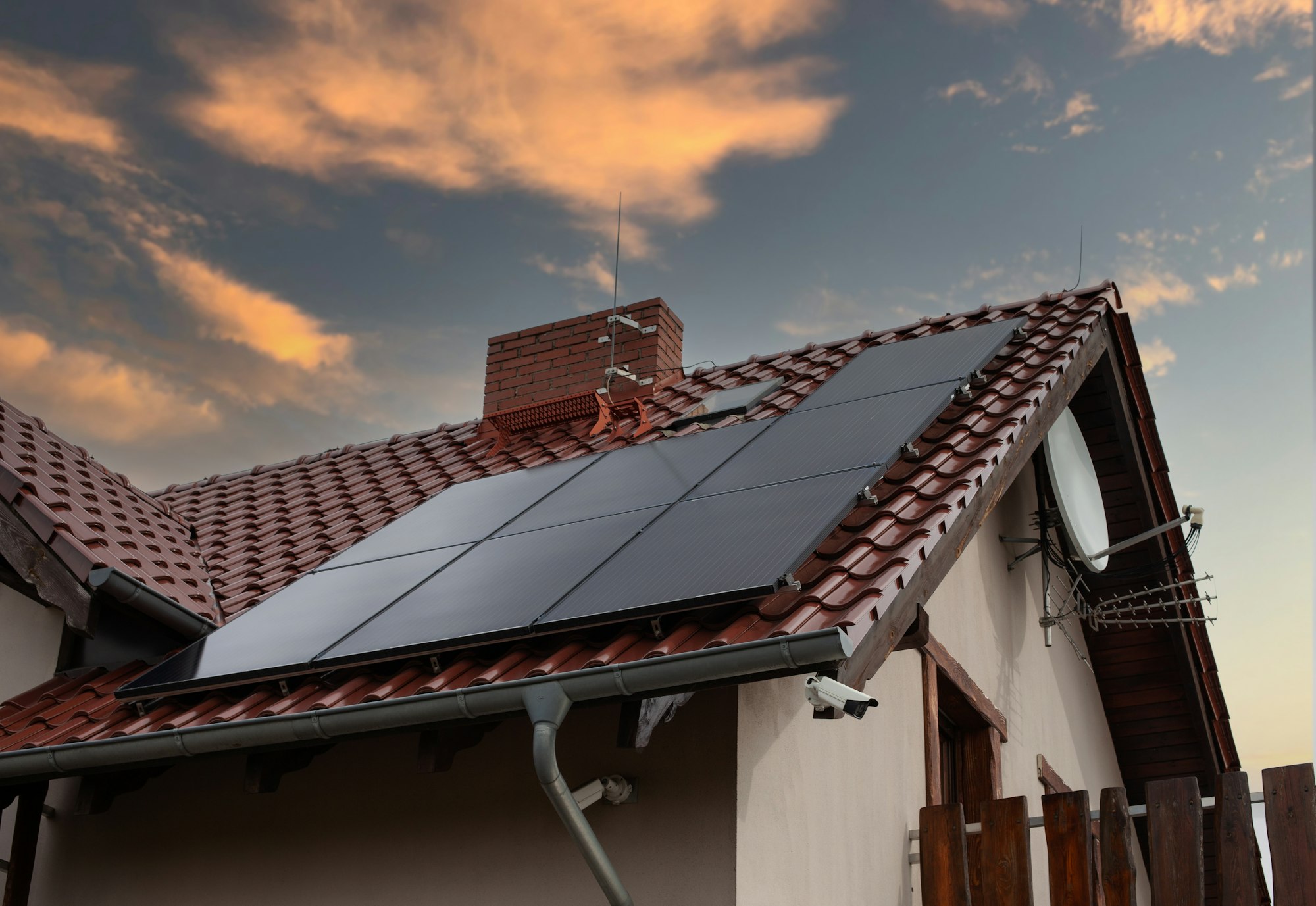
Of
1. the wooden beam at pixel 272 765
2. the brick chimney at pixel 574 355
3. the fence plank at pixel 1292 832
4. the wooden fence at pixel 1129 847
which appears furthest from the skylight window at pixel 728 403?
the fence plank at pixel 1292 832

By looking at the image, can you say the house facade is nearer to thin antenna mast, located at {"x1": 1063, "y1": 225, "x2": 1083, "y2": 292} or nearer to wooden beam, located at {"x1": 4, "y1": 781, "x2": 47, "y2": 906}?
wooden beam, located at {"x1": 4, "y1": 781, "x2": 47, "y2": 906}

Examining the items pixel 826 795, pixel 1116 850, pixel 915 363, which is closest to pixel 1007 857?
pixel 1116 850

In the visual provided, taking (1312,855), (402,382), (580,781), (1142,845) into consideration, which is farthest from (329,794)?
(402,382)

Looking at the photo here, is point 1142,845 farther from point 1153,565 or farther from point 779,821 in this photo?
point 779,821

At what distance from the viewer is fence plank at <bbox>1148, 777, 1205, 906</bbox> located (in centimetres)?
542

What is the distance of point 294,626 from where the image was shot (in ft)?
21.0

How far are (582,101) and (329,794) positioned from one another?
336 inches

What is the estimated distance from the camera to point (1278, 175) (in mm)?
14555

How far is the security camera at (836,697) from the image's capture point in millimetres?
4496

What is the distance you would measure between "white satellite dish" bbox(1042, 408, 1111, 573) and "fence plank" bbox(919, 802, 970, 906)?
2.60 meters

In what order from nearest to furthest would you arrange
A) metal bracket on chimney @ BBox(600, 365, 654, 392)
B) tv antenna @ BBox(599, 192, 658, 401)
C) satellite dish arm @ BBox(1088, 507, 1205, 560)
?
1. satellite dish arm @ BBox(1088, 507, 1205, 560)
2. metal bracket on chimney @ BBox(600, 365, 654, 392)
3. tv antenna @ BBox(599, 192, 658, 401)

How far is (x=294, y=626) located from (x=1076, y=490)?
196 inches

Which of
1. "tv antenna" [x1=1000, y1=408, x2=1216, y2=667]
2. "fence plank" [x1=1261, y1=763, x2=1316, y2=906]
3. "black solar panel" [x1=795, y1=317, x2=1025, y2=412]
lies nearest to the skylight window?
"black solar panel" [x1=795, y1=317, x2=1025, y2=412]

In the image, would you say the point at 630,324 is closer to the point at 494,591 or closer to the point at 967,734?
the point at 967,734
